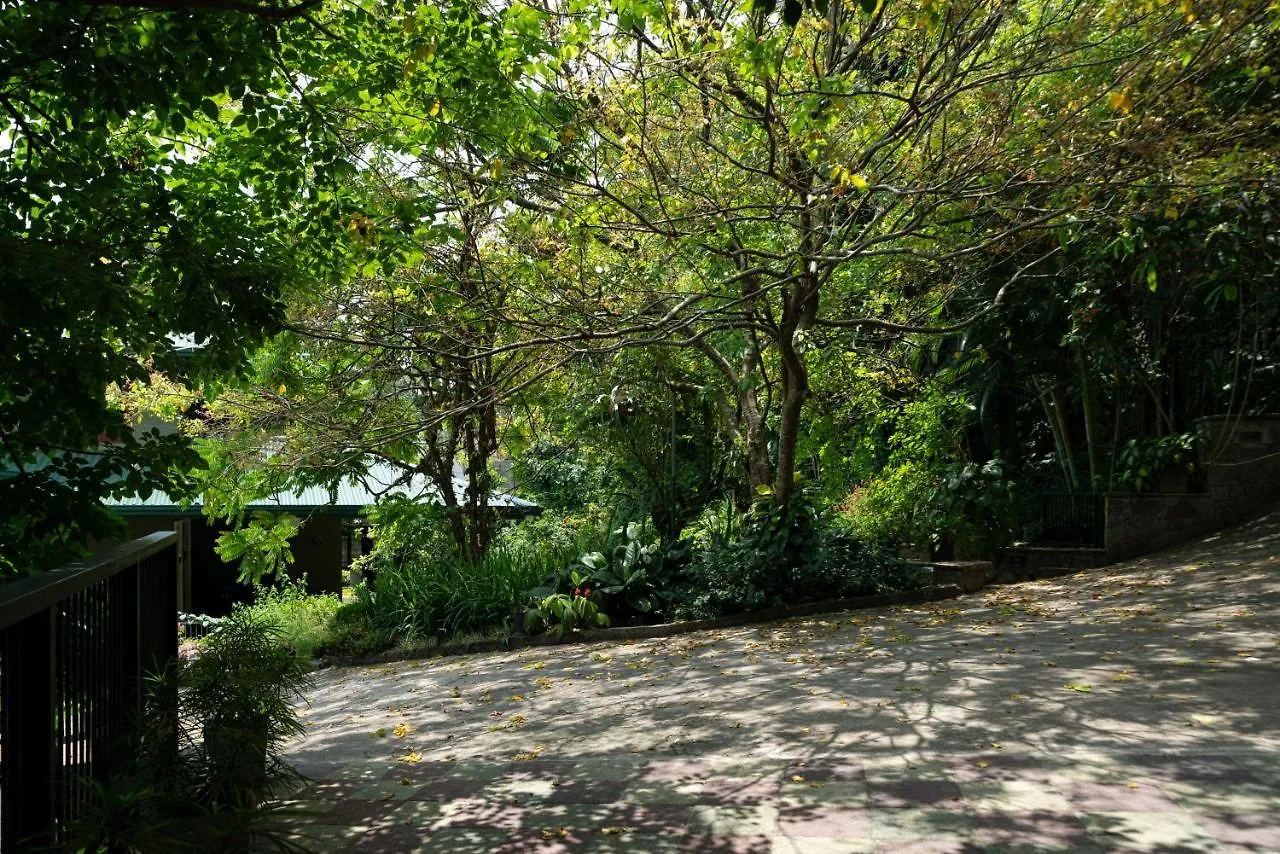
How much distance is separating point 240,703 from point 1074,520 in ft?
40.3

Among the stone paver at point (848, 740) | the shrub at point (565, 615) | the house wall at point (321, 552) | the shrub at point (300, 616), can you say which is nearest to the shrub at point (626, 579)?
the shrub at point (565, 615)

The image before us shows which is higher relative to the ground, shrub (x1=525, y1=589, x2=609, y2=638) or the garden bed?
shrub (x1=525, y1=589, x2=609, y2=638)

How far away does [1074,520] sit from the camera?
1421cm

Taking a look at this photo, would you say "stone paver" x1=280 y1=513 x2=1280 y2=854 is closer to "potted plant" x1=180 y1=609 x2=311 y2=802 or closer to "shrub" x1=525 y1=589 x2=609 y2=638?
"potted plant" x1=180 y1=609 x2=311 y2=802

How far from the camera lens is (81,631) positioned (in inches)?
163

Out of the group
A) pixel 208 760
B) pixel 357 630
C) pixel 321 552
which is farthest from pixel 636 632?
pixel 321 552

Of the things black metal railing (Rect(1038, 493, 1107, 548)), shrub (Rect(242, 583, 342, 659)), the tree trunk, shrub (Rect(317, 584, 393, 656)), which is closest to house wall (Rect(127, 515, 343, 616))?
shrub (Rect(242, 583, 342, 659))

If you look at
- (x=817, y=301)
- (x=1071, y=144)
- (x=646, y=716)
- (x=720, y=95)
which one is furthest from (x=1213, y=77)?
(x=646, y=716)

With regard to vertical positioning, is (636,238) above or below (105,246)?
above

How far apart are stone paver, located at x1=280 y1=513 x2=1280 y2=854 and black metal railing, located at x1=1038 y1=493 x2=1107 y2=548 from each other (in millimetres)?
3480

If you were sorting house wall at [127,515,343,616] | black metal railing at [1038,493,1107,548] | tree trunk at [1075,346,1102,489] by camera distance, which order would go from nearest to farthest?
black metal railing at [1038,493,1107,548] < tree trunk at [1075,346,1102,489] < house wall at [127,515,343,616]

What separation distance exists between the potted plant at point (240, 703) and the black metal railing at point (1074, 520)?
1157 centimetres

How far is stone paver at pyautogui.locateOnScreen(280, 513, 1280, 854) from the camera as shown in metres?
4.45

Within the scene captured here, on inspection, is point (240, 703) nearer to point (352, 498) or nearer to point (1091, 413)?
point (1091, 413)
